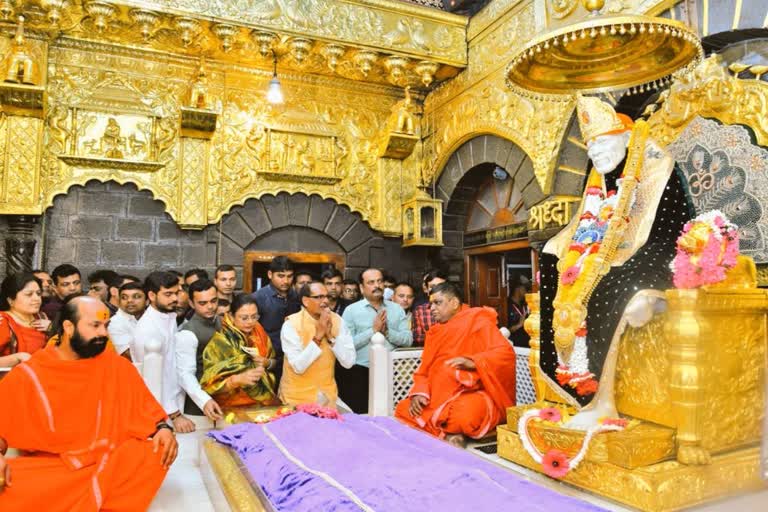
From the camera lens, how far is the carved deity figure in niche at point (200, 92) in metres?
6.88

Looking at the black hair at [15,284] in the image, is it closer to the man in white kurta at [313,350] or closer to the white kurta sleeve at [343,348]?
the man in white kurta at [313,350]

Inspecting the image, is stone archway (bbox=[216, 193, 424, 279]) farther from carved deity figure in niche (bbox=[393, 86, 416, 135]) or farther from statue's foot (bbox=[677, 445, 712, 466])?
statue's foot (bbox=[677, 445, 712, 466])

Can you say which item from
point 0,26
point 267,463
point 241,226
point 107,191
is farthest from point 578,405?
point 0,26

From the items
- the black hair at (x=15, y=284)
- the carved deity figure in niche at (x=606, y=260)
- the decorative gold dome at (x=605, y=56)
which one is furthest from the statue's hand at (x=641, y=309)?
the black hair at (x=15, y=284)

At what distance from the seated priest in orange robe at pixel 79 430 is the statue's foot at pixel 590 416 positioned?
2156mm

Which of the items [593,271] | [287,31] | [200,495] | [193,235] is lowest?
[200,495]

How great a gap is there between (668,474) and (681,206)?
160 cm

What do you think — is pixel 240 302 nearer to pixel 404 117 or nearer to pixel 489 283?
pixel 489 283

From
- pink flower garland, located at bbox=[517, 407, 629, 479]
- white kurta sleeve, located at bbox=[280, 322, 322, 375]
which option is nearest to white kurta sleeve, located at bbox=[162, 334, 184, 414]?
white kurta sleeve, located at bbox=[280, 322, 322, 375]

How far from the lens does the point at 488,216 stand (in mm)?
7508

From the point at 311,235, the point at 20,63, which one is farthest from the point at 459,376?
the point at 20,63

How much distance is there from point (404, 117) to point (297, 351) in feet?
14.7

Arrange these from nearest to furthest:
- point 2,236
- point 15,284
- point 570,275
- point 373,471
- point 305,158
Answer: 1. point 373,471
2. point 570,275
3. point 15,284
4. point 2,236
5. point 305,158

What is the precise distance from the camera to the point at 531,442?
3.27 m
